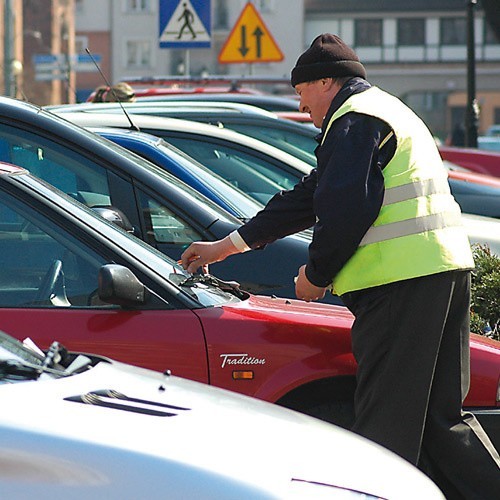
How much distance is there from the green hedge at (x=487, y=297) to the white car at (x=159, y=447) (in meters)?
3.11

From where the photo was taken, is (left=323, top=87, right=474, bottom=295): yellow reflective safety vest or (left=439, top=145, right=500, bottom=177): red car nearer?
(left=323, top=87, right=474, bottom=295): yellow reflective safety vest

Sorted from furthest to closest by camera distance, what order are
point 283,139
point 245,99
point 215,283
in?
point 245,99
point 283,139
point 215,283

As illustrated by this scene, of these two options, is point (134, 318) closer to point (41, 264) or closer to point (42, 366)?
point (41, 264)

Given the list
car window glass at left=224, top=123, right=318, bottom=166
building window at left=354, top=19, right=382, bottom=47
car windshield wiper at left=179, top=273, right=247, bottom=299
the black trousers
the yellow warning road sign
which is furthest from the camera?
building window at left=354, top=19, right=382, bottom=47

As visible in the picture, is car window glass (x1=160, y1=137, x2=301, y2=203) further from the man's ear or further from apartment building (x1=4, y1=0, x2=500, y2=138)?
apartment building (x1=4, y1=0, x2=500, y2=138)

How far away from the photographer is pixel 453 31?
7669 cm

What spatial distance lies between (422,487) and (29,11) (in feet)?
185

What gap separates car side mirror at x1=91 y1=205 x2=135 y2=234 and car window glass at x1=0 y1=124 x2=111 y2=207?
0.31 ft

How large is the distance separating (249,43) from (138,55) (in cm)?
5986

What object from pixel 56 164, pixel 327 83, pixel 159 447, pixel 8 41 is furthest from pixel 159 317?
pixel 8 41

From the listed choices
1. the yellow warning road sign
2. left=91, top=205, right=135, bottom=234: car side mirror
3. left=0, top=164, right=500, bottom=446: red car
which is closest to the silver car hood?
left=0, top=164, right=500, bottom=446: red car

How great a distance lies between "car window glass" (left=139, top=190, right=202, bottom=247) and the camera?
19.3 feet

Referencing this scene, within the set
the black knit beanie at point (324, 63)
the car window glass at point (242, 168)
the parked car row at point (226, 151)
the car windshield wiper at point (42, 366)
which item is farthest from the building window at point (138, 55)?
the car windshield wiper at point (42, 366)

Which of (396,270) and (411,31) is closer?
(396,270)
